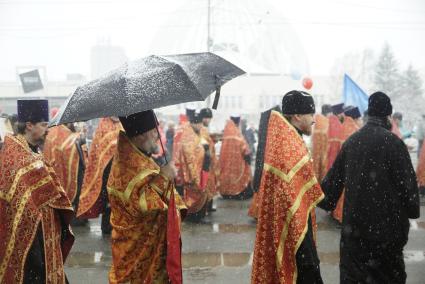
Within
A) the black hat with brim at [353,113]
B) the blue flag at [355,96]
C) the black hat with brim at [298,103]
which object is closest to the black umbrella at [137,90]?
the black hat with brim at [298,103]

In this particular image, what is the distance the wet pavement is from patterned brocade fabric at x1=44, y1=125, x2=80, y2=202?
0.81m

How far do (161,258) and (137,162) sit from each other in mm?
701

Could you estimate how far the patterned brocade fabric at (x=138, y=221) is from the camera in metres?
3.69

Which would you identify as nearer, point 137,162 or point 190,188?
point 137,162

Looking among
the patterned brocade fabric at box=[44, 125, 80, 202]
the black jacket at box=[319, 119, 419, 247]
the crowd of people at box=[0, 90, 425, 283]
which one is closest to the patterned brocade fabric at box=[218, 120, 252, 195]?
the patterned brocade fabric at box=[44, 125, 80, 202]

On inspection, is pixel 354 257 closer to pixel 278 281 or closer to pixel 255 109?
pixel 278 281

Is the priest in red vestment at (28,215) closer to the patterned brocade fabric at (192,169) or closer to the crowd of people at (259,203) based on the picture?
the crowd of people at (259,203)

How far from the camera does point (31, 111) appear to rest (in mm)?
4215

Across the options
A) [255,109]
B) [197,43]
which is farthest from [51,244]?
[255,109]

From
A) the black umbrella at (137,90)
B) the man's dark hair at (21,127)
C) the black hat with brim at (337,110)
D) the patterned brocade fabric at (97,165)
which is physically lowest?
the patterned brocade fabric at (97,165)

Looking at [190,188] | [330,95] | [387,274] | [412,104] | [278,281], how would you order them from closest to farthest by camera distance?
[278,281]
[387,274]
[190,188]
[412,104]
[330,95]

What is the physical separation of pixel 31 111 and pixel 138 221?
133 centimetres

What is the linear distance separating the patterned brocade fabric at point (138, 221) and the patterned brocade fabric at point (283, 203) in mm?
839

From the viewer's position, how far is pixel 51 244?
4.08 m
